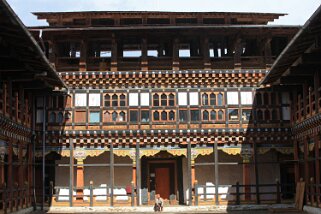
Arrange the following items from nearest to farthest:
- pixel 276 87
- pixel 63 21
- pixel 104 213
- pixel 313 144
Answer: pixel 313 144 → pixel 104 213 → pixel 276 87 → pixel 63 21

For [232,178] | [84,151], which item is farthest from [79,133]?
[232,178]

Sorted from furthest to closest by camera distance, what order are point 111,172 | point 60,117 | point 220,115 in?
1. point 220,115
2. point 60,117
3. point 111,172

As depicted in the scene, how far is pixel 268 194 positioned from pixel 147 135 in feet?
24.1

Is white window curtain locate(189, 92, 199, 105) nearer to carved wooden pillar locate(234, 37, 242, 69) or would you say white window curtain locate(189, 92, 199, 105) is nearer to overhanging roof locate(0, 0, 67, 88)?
carved wooden pillar locate(234, 37, 242, 69)

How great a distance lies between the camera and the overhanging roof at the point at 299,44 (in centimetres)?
1847

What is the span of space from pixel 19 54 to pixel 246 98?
42.0 feet

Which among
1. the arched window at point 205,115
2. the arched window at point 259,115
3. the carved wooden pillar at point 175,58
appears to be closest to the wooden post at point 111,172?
the arched window at point 205,115

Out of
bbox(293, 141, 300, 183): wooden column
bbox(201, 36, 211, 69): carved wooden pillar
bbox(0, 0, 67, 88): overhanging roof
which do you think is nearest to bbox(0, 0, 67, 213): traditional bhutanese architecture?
bbox(0, 0, 67, 88): overhanging roof

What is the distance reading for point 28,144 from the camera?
1085 inches

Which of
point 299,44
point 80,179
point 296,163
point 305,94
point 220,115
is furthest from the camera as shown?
point 220,115

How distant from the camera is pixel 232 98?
29.0 m

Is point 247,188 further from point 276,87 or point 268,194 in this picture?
point 276,87

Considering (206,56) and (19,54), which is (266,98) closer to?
(206,56)

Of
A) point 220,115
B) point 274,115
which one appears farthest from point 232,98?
point 274,115
